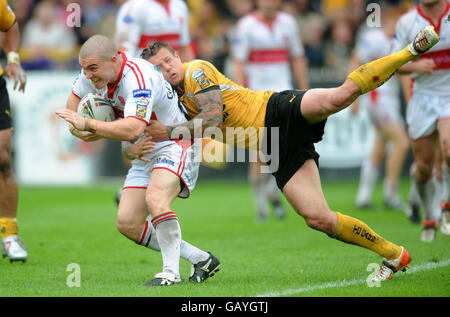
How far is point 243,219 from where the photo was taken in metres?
10.9

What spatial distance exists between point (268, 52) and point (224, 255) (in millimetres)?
4383

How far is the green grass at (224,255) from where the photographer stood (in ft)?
18.5

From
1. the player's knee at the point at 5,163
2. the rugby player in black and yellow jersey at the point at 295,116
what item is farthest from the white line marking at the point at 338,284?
the player's knee at the point at 5,163

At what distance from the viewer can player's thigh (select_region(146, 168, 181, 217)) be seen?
227 inches

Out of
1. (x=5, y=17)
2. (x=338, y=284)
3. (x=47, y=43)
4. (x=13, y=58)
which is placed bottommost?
(x=338, y=284)

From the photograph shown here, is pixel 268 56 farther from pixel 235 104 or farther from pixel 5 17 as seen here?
pixel 235 104

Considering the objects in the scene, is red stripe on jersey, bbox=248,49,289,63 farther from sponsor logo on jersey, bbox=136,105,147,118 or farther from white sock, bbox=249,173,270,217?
sponsor logo on jersey, bbox=136,105,147,118

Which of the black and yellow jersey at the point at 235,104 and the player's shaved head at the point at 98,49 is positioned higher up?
the player's shaved head at the point at 98,49

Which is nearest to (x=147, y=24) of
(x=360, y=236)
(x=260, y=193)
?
(x=260, y=193)

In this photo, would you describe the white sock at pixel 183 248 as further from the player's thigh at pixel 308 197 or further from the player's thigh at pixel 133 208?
the player's thigh at pixel 308 197

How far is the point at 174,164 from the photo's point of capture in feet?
19.6

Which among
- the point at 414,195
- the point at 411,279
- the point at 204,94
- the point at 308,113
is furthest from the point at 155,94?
the point at 414,195

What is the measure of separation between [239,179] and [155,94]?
10.7 m

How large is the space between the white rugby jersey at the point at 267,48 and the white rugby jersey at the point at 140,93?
198 inches
